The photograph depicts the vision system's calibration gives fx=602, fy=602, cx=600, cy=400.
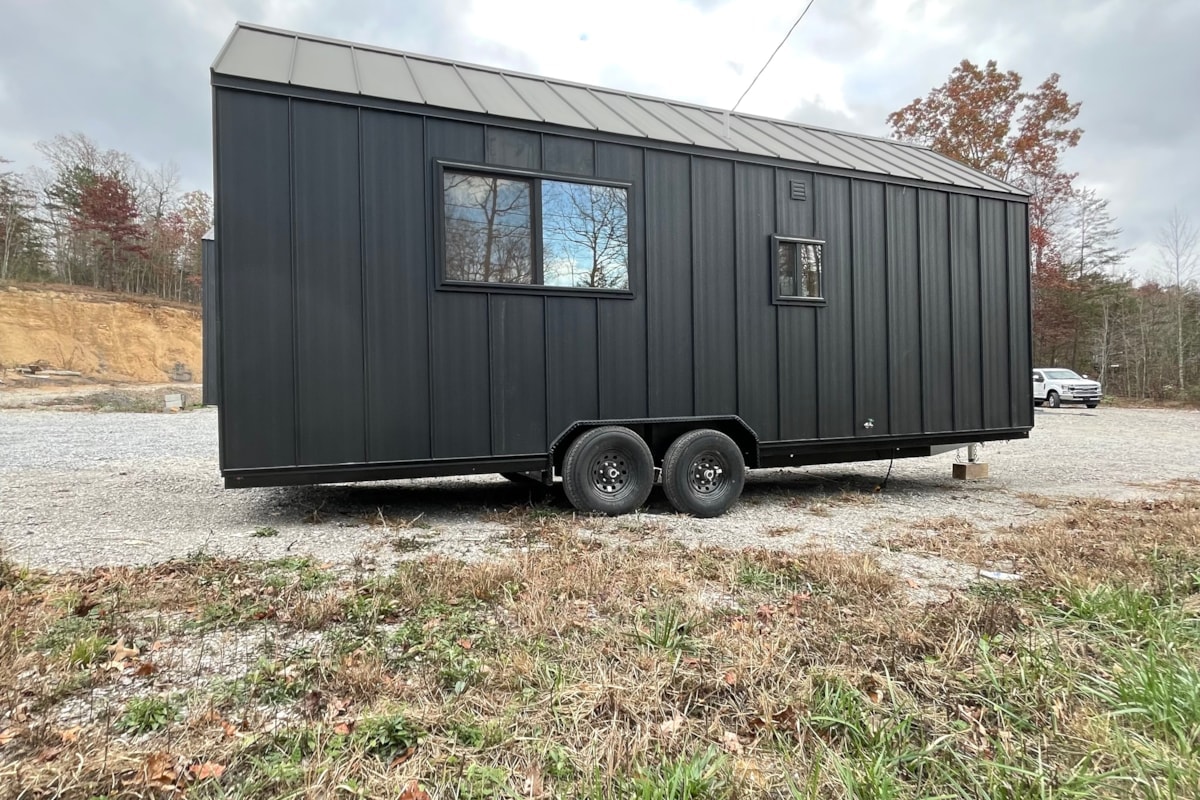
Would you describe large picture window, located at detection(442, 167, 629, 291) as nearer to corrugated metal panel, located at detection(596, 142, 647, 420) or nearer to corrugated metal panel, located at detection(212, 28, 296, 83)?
corrugated metal panel, located at detection(596, 142, 647, 420)

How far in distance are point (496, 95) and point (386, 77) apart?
0.90 meters

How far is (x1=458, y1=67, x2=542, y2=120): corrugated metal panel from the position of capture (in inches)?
194

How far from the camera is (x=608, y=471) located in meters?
5.12

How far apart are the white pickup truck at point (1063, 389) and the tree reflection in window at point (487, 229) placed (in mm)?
20748

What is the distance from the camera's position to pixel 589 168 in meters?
5.09

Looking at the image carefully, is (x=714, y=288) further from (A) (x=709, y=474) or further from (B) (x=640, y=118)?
(B) (x=640, y=118)

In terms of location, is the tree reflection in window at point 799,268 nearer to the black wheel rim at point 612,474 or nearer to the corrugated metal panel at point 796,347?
the corrugated metal panel at point 796,347

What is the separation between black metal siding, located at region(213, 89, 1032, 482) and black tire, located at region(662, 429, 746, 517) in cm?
30

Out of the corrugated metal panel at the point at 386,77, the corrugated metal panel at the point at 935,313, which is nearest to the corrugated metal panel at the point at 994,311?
the corrugated metal panel at the point at 935,313

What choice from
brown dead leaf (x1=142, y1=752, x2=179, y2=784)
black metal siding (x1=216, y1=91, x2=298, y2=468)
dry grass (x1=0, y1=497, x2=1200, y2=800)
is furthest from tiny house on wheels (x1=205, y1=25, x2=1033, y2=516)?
brown dead leaf (x1=142, y1=752, x2=179, y2=784)

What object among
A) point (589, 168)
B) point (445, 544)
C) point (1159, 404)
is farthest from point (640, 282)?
point (1159, 404)

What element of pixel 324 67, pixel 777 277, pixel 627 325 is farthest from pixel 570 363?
pixel 324 67

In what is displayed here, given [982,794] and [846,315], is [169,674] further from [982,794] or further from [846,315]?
[846,315]

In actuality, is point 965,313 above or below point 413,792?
above
